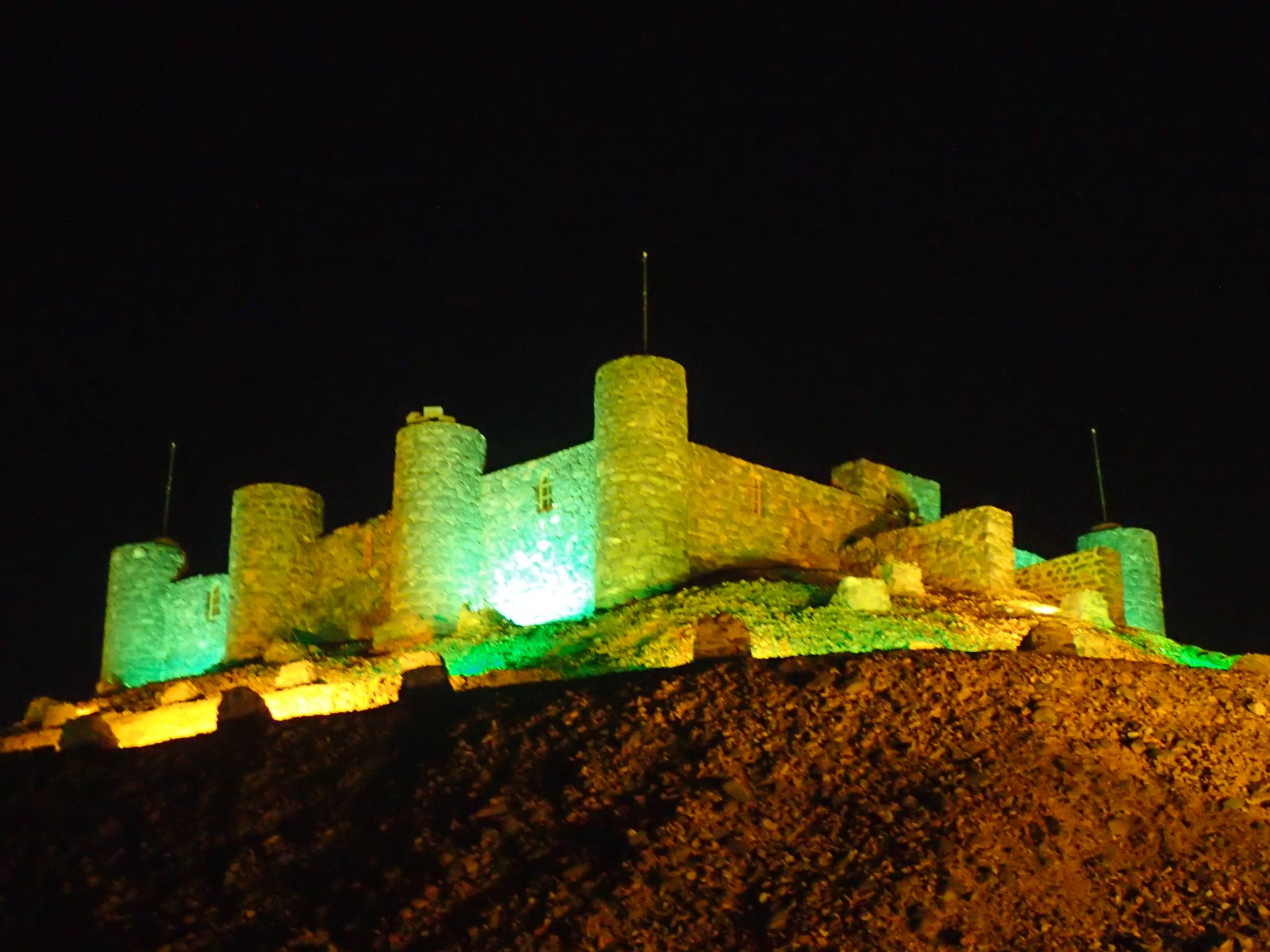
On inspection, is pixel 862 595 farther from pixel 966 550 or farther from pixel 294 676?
pixel 294 676

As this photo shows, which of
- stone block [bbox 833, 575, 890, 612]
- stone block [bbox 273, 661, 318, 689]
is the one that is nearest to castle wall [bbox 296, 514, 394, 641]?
stone block [bbox 273, 661, 318, 689]

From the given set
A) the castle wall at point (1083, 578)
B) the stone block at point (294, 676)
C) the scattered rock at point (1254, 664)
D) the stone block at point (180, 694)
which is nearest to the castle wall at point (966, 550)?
the castle wall at point (1083, 578)

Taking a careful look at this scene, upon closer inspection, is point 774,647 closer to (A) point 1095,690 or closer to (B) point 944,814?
(A) point 1095,690

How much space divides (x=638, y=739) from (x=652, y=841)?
1934 mm

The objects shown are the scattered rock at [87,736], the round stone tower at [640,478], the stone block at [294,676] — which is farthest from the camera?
the round stone tower at [640,478]

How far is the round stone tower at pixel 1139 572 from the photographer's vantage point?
30.7 m

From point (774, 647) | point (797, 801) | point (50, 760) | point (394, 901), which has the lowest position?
point (394, 901)

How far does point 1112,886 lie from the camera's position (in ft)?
34.6

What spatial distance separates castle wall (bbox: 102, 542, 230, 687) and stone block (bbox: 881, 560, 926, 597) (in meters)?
16.9

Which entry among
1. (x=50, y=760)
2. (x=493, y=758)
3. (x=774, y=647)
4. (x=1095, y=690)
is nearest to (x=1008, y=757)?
(x=1095, y=690)

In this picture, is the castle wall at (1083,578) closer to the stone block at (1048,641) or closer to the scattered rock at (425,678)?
the stone block at (1048,641)

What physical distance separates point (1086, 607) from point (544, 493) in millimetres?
9996

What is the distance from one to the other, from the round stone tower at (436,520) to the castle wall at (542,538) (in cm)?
37

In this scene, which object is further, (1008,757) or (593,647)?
(593,647)
